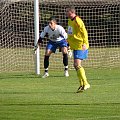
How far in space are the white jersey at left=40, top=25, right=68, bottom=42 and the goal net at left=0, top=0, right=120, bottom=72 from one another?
346cm

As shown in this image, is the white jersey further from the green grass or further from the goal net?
the goal net

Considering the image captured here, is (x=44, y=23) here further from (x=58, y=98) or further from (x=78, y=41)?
(x=58, y=98)

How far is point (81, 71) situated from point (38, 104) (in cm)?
240

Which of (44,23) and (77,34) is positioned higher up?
(44,23)

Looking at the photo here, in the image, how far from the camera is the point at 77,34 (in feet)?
47.0

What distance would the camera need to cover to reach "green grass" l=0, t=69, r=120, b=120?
1063cm

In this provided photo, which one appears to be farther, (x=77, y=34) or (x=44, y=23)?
(x=44, y=23)

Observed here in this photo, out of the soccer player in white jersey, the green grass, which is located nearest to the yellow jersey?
the green grass

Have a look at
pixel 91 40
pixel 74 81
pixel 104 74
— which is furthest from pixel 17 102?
pixel 91 40

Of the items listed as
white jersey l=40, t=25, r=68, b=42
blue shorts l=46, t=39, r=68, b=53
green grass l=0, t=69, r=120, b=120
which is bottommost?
green grass l=0, t=69, r=120, b=120

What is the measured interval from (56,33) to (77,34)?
13.7 feet

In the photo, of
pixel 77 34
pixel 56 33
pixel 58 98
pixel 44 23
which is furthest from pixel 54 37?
pixel 44 23

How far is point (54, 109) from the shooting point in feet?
37.2

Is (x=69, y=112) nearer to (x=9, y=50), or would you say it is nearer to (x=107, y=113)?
(x=107, y=113)
